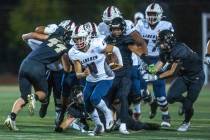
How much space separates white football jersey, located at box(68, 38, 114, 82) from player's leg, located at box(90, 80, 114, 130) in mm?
87

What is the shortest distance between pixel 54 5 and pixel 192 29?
4.76m

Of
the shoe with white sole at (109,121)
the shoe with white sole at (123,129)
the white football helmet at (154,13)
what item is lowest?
the shoe with white sole at (123,129)

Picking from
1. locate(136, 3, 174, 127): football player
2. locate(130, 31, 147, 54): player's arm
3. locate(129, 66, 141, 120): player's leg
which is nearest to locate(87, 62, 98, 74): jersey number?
locate(129, 66, 141, 120): player's leg

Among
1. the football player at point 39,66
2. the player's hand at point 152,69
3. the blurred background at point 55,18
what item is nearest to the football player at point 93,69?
the football player at point 39,66

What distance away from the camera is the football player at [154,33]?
14.6m

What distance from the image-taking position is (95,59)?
12.5m

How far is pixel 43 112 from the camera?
568 inches

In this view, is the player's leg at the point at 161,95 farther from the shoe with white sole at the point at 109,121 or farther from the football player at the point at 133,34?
the shoe with white sole at the point at 109,121

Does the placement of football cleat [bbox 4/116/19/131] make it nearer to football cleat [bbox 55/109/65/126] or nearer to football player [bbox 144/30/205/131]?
football cleat [bbox 55/109/65/126]

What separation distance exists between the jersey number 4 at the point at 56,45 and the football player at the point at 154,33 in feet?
6.41

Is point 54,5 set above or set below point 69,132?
above

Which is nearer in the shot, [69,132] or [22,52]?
[69,132]

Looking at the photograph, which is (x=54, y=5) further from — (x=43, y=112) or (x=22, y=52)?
(x=43, y=112)

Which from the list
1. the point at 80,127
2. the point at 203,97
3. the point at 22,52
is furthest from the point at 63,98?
the point at 22,52
